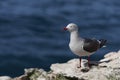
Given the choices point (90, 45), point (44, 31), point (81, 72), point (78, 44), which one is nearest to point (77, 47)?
point (78, 44)

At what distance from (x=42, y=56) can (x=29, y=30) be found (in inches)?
302

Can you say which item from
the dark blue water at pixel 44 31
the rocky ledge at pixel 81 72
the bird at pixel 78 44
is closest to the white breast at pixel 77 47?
the bird at pixel 78 44

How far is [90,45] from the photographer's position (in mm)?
16844

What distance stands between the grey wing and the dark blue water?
18.0 metres

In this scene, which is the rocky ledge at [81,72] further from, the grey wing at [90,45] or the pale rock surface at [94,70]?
the grey wing at [90,45]

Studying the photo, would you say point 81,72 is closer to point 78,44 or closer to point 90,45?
point 78,44

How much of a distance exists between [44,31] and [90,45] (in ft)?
102

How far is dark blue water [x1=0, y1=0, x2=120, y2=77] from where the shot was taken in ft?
129

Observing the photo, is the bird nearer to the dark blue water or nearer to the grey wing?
the grey wing

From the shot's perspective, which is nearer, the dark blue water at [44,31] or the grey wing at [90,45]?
the grey wing at [90,45]

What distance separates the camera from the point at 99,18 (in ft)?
175

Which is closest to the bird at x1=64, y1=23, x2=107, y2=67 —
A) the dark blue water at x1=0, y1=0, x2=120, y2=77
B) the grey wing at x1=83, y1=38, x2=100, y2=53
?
the grey wing at x1=83, y1=38, x2=100, y2=53

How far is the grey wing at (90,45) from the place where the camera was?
1669 cm

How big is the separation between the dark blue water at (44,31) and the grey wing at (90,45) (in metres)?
18.0
